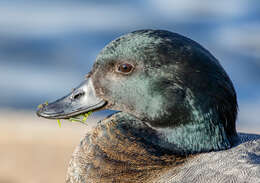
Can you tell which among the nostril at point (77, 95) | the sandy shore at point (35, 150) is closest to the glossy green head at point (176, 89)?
the nostril at point (77, 95)

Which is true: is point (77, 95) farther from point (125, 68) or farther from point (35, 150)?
point (35, 150)

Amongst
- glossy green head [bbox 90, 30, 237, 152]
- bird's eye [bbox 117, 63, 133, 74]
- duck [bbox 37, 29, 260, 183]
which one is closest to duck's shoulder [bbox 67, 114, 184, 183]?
duck [bbox 37, 29, 260, 183]

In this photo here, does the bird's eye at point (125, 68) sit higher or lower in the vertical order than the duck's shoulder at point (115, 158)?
higher

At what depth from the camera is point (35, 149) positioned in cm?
500

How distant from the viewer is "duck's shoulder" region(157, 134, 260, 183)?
8.49 ft

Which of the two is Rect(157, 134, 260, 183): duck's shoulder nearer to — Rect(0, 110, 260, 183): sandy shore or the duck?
the duck

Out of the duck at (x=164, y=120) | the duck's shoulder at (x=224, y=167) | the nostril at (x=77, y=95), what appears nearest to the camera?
the duck's shoulder at (x=224, y=167)

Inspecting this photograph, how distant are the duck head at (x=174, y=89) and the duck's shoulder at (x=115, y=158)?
9 cm

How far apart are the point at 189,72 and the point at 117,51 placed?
42 centimetres

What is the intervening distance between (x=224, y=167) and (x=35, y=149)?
8.76 ft

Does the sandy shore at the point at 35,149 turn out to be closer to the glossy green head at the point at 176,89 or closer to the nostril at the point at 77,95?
the nostril at the point at 77,95

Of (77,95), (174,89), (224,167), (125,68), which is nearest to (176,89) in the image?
(174,89)

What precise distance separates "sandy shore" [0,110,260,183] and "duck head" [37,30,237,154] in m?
1.88

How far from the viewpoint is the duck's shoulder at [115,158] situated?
2816 mm
